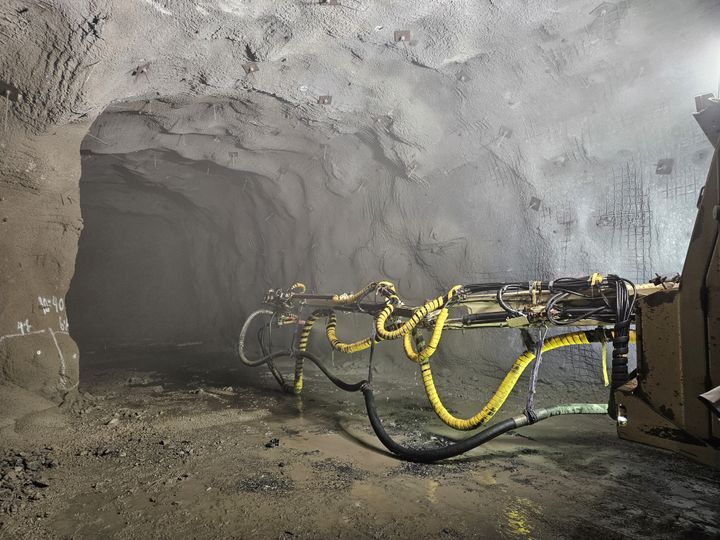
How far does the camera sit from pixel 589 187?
20.4ft

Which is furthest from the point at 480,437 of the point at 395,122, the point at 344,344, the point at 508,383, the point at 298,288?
the point at 395,122

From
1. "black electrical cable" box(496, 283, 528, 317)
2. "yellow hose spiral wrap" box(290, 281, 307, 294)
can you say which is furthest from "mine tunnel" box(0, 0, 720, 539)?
"yellow hose spiral wrap" box(290, 281, 307, 294)

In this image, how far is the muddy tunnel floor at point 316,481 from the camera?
276cm

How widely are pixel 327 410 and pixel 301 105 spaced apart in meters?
4.72

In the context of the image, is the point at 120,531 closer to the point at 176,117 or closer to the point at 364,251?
the point at 176,117

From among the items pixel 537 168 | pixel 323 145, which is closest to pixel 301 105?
pixel 323 145

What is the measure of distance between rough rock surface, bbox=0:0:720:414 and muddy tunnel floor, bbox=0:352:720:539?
189cm

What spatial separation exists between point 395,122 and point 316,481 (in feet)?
18.4

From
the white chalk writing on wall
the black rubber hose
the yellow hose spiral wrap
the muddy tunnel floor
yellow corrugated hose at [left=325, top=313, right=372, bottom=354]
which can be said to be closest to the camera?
the muddy tunnel floor

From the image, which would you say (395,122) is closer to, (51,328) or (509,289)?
(509,289)

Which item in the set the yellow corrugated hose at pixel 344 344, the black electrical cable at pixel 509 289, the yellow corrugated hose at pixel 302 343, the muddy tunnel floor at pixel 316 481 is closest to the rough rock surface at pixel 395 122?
the muddy tunnel floor at pixel 316 481

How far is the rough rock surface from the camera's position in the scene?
4.53 metres

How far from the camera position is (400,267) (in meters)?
8.76

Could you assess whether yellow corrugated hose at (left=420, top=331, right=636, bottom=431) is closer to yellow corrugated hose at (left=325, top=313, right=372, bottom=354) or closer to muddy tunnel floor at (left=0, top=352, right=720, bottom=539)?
muddy tunnel floor at (left=0, top=352, right=720, bottom=539)
